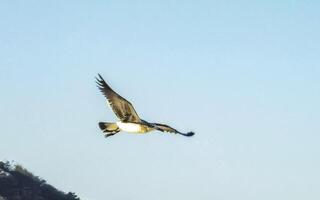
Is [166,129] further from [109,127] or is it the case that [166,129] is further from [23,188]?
[23,188]

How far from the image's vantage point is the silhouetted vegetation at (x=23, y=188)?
5975 cm

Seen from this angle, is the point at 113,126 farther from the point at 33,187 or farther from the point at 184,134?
the point at 33,187

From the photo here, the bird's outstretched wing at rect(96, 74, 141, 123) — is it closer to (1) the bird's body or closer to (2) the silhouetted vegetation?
(1) the bird's body

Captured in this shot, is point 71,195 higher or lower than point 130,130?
higher

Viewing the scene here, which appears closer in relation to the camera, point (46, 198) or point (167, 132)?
point (167, 132)

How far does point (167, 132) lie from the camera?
18.2 meters

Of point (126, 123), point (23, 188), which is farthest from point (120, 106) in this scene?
point (23, 188)

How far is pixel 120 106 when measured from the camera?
18031 mm

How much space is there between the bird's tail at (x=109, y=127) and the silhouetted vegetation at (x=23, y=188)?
44736 millimetres

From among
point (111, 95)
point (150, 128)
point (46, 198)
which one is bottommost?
point (150, 128)

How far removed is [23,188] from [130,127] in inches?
1822

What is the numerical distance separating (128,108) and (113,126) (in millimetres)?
863

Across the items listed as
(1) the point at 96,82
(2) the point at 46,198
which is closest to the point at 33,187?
(2) the point at 46,198

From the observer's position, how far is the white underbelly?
17781 mm
